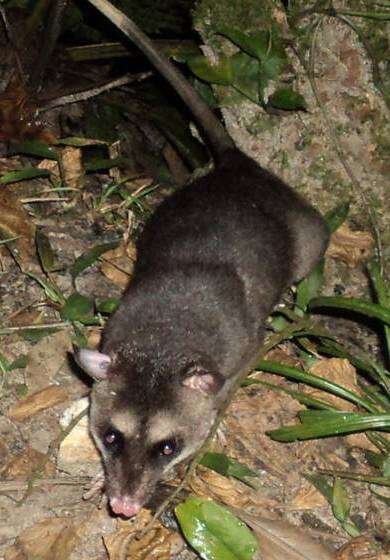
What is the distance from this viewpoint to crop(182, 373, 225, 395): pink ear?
4.32m

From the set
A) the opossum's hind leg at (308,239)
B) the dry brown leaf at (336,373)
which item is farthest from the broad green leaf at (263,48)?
the dry brown leaf at (336,373)

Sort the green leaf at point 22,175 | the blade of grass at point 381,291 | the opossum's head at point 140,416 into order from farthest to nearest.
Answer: the green leaf at point 22,175 → the blade of grass at point 381,291 → the opossum's head at point 140,416

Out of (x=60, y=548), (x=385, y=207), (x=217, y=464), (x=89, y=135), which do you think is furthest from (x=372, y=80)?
(x=60, y=548)

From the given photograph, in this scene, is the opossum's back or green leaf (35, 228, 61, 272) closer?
the opossum's back

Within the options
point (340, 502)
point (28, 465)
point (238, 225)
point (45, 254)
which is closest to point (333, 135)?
point (238, 225)

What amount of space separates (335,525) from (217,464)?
2.37 feet

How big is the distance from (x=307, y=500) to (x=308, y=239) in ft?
5.74

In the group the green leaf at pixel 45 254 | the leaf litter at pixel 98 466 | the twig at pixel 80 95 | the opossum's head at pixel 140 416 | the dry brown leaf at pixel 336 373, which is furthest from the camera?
the twig at pixel 80 95

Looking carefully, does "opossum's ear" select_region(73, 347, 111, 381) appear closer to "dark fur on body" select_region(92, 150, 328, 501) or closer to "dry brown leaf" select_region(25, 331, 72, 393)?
"dark fur on body" select_region(92, 150, 328, 501)

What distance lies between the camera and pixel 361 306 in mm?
5219

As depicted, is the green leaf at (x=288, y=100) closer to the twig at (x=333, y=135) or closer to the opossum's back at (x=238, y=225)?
the twig at (x=333, y=135)

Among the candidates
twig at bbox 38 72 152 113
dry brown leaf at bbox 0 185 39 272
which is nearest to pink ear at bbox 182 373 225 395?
dry brown leaf at bbox 0 185 39 272

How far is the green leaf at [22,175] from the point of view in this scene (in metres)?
6.03

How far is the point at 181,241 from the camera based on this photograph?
5.23 meters
